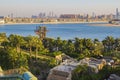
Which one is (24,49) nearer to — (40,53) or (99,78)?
(40,53)

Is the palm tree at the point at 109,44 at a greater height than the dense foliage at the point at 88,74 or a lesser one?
lesser

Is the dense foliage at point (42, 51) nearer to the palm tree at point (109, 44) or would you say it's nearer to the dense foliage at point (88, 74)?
the palm tree at point (109, 44)

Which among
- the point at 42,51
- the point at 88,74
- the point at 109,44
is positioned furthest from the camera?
the point at 109,44

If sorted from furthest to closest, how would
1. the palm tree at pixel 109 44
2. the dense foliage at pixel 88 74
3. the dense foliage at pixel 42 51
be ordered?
the palm tree at pixel 109 44 → the dense foliage at pixel 42 51 → the dense foliage at pixel 88 74

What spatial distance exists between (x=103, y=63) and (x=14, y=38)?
50.4 ft

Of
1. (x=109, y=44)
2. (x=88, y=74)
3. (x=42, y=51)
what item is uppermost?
(x=88, y=74)

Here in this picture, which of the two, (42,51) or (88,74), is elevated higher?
(88,74)

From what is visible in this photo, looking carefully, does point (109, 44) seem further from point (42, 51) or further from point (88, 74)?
point (88, 74)

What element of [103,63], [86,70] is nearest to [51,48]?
[103,63]

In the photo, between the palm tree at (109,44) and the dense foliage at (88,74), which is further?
the palm tree at (109,44)

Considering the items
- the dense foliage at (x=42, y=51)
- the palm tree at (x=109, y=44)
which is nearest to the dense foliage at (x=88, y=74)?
the dense foliage at (x=42, y=51)

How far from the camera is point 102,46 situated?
150 feet

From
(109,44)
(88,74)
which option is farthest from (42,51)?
(88,74)

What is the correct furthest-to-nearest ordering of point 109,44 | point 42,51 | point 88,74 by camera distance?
point 109,44, point 42,51, point 88,74
